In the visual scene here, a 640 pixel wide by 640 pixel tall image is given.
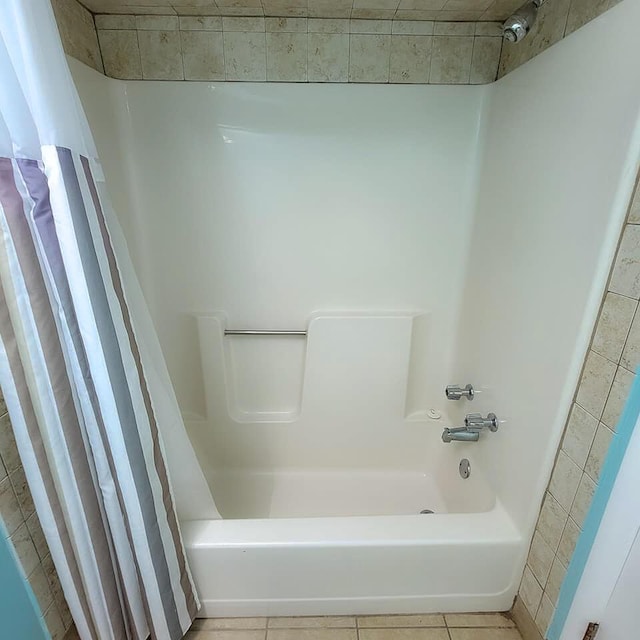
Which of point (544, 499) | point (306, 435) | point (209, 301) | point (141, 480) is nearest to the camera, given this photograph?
point (141, 480)

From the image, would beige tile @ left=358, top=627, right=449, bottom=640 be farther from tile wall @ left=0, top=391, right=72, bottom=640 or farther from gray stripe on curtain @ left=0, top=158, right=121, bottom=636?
tile wall @ left=0, top=391, right=72, bottom=640

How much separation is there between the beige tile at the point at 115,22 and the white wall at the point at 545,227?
4.29 ft

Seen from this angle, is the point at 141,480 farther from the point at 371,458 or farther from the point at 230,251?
the point at 371,458

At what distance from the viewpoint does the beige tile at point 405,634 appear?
3.92 ft

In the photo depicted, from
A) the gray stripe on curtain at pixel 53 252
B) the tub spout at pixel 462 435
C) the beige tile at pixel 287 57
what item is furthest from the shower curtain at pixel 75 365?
the tub spout at pixel 462 435

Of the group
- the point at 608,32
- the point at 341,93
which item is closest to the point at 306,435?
the point at 341,93

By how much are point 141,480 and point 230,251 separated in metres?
0.95

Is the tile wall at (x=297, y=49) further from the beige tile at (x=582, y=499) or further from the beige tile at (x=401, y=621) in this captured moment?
the beige tile at (x=401, y=621)

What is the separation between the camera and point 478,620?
4.06 feet

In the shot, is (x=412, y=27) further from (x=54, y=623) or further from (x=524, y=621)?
(x=54, y=623)

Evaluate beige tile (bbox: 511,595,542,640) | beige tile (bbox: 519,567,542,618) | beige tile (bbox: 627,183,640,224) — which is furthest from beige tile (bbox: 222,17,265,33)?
beige tile (bbox: 511,595,542,640)

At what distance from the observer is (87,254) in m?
0.76

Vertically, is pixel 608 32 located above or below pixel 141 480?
above

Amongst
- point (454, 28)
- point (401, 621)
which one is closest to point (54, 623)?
point (401, 621)
